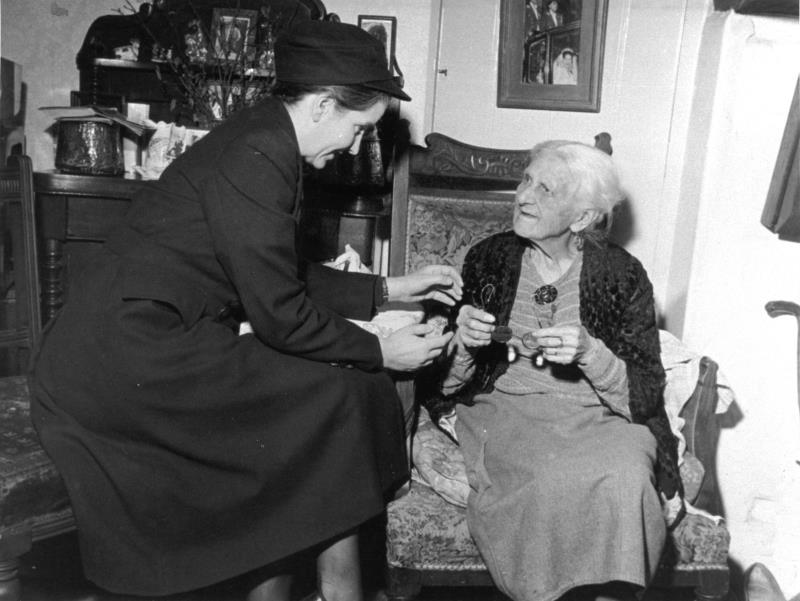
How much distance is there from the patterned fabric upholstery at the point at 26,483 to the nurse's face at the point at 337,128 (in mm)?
948

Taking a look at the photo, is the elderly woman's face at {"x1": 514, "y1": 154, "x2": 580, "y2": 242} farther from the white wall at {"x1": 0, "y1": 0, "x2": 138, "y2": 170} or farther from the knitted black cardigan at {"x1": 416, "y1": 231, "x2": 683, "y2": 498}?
the white wall at {"x1": 0, "y1": 0, "x2": 138, "y2": 170}

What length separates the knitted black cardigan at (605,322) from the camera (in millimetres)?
1979

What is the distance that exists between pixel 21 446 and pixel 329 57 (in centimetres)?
118

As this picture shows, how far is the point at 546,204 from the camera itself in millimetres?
2078

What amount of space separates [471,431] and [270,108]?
99cm

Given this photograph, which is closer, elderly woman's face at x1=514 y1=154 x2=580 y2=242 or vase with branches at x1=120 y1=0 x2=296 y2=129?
elderly woman's face at x1=514 y1=154 x2=580 y2=242

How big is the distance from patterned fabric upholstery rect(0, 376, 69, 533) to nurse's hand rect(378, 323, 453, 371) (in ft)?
2.77

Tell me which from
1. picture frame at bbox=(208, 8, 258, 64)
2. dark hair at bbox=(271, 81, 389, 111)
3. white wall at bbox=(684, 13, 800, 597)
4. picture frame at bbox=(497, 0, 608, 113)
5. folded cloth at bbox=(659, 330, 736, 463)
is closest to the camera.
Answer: dark hair at bbox=(271, 81, 389, 111)

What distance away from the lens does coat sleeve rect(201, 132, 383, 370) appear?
4.99 ft

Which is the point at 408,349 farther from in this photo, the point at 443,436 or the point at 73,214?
the point at 73,214

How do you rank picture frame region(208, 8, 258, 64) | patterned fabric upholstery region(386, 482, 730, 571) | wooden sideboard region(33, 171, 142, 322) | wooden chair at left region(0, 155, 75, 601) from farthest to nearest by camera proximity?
picture frame region(208, 8, 258, 64), wooden sideboard region(33, 171, 142, 322), patterned fabric upholstery region(386, 482, 730, 571), wooden chair at left region(0, 155, 75, 601)

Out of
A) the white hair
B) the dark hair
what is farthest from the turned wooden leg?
the white hair

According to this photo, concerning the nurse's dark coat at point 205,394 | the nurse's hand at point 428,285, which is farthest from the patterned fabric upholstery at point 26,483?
the nurse's hand at point 428,285

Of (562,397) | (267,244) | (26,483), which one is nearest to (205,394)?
(267,244)
